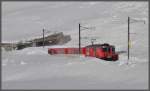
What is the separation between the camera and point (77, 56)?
6706 cm

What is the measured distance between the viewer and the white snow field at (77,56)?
122ft

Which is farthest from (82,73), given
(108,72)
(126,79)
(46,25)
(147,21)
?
(46,25)

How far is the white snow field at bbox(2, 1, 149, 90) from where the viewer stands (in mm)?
37188

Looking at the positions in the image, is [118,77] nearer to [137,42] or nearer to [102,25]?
[137,42]

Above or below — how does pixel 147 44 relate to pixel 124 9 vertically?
below

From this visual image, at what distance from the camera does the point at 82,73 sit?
4403 cm

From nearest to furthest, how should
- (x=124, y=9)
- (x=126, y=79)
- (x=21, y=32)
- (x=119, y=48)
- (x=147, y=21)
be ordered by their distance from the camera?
(x=126, y=79)
(x=119, y=48)
(x=147, y=21)
(x=21, y=32)
(x=124, y=9)

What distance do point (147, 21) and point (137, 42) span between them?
96.9ft

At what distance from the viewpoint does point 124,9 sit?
160625 millimetres

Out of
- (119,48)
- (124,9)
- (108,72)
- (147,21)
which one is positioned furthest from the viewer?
(124,9)

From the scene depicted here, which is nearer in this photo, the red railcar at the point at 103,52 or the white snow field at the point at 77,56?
the white snow field at the point at 77,56

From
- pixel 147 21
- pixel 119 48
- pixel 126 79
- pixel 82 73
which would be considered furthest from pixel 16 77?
pixel 147 21

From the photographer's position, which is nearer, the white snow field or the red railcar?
the white snow field

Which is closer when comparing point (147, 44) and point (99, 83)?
point (99, 83)
